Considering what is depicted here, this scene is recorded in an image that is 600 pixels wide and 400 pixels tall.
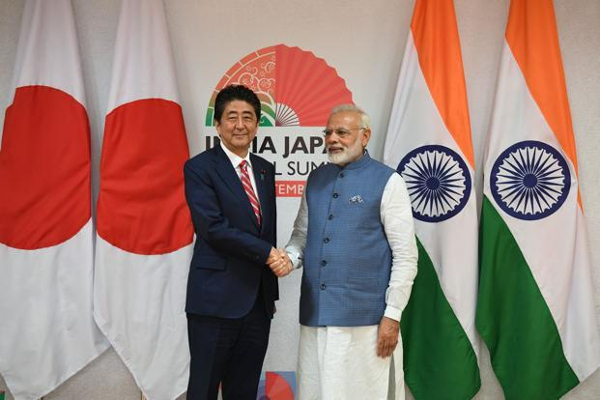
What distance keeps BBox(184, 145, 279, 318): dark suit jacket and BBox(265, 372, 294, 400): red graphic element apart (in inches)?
33.6

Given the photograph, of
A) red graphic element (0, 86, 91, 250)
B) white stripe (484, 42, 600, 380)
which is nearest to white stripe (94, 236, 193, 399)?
red graphic element (0, 86, 91, 250)

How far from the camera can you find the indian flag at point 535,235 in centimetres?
255

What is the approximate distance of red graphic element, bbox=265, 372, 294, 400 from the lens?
2752 millimetres

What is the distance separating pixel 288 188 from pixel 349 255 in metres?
0.90

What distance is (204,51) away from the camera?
280cm

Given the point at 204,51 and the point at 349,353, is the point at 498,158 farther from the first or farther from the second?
the point at 204,51

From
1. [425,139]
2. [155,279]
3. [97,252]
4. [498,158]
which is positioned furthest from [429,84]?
[97,252]

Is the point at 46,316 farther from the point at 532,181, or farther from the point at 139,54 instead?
the point at 532,181

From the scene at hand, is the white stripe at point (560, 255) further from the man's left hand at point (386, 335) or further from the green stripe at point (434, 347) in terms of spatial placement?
the man's left hand at point (386, 335)

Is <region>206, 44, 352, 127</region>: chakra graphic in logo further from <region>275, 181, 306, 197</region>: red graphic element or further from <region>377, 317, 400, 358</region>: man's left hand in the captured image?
<region>377, 317, 400, 358</region>: man's left hand

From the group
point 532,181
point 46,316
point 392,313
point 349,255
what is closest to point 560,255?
point 532,181

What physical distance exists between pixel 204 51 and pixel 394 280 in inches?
62.7

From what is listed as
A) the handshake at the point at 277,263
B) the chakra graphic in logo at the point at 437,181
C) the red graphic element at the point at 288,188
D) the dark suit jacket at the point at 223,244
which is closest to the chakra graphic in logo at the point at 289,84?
the red graphic element at the point at 288,188

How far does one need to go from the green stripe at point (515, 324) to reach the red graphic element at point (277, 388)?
0.99m
